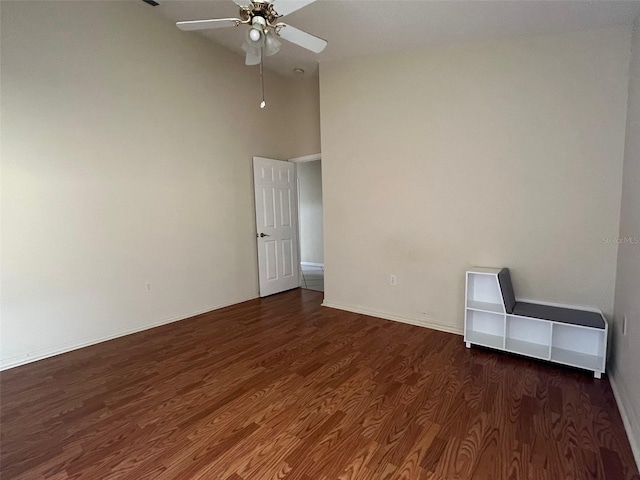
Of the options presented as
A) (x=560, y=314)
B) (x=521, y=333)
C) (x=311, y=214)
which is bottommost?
(x=521, y=333)

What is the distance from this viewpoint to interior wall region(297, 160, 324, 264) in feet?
24.1

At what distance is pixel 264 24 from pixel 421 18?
155 centimetres

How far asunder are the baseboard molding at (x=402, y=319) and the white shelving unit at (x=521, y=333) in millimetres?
255

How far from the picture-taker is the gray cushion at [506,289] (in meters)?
2.70

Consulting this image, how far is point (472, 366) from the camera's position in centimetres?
257

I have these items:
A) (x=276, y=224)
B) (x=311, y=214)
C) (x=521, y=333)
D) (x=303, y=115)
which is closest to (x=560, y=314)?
(x=521, y=333)

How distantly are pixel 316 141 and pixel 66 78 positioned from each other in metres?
2.94

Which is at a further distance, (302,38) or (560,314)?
(560,314)

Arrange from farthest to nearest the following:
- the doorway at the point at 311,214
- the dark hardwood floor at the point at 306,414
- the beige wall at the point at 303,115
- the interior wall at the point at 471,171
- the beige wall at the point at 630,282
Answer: the doorway at the point at 311,214 → the beige wall at the point at 303,115 → the interior wall at the point at 471,171 → the beige wall at the point at 630,282 → the dark hardwood floor at the point at 306,414

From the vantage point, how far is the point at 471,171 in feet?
10.2

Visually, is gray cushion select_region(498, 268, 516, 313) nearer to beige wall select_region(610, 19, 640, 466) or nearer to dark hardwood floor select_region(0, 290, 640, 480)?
dark hardwood floor select_region(0, 290, 640, 480)

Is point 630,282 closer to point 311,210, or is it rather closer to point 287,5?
point 287,5

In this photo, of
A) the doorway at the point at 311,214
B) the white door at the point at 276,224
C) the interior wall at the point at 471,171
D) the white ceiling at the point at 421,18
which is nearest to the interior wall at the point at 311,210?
the doorway at the point at 311,214

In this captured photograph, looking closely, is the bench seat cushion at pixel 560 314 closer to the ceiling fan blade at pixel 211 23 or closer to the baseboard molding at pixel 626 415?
the baseboard molding at pixel 626 415
